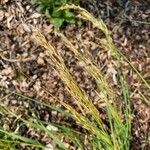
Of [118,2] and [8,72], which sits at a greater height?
[118,2]

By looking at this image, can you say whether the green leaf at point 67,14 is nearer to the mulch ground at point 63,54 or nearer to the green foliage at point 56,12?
the green foliage at point 56,12

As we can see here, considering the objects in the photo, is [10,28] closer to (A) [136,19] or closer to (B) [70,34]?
(B) [70,34]

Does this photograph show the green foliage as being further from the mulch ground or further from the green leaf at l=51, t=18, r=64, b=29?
the mulch ground

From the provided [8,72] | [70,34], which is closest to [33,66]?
[8,72]

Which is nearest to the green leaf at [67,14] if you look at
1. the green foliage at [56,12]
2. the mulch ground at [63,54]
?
the green foliage at [56,12]

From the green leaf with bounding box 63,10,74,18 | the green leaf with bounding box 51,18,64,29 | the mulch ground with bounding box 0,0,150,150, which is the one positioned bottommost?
the mulch ground with bounding box 0,0,150,150

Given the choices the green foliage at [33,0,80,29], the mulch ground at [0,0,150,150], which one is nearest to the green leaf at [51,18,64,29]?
the green foliage at [33,0,80,29]

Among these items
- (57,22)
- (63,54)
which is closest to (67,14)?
(57,22)
